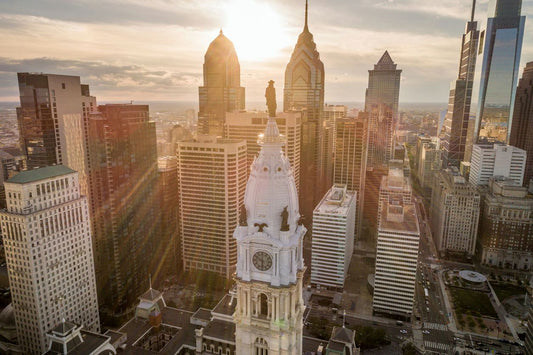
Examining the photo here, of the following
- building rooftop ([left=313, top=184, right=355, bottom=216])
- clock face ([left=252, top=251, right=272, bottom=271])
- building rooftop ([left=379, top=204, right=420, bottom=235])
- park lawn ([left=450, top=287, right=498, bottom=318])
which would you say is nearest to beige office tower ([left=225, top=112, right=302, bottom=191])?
building rooftop ([left=313, top=184, right=355, bottom=216])

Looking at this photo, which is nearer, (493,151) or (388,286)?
(388,286)

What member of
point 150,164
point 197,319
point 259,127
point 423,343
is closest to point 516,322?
point 423,343

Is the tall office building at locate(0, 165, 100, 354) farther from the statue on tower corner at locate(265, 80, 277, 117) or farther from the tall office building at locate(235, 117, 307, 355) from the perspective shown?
the statue on tower corner at locate(265, 80, 277, 117)

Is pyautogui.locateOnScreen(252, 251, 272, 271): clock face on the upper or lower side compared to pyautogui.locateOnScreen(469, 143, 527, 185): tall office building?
upper

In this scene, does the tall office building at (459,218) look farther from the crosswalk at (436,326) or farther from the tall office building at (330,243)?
the crosswalk at (436,326)

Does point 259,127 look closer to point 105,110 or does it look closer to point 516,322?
point 105,110

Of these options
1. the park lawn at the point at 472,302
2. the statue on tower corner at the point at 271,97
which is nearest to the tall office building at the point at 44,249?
the statue on tower corner at the point at 271,97
